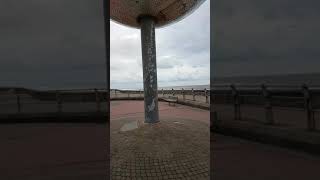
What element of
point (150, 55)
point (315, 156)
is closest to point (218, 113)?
point (315, 156)

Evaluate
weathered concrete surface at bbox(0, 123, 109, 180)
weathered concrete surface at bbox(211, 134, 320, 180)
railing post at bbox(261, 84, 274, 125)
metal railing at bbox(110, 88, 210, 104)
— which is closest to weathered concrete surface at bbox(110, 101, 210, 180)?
weathered concrete surface at bbox(0, 123, 109, 180)

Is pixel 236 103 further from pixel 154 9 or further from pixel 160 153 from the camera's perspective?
pixel 154 9

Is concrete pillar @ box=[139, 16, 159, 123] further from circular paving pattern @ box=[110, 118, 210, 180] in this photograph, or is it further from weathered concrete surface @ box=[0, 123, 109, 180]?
weathered concrete surface @ box=[0, 123, 109, 180]

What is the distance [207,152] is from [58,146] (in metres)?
1.94

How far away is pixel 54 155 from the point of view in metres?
2.56

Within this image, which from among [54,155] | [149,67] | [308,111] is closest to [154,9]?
[149,67]

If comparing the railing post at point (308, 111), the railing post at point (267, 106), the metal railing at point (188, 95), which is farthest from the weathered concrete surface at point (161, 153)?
the metal railing at point (188, 95)

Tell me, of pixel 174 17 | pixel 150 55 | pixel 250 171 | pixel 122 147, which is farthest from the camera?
pixel 174 17

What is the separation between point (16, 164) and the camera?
2.36m

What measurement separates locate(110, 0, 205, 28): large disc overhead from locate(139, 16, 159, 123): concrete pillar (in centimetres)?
21

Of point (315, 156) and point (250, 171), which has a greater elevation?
point (315, 156)

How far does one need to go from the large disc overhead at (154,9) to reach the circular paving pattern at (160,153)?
2437 millimetres

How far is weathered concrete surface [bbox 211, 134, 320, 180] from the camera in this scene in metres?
1.68

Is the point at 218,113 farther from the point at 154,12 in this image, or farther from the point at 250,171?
the point at 154,12
